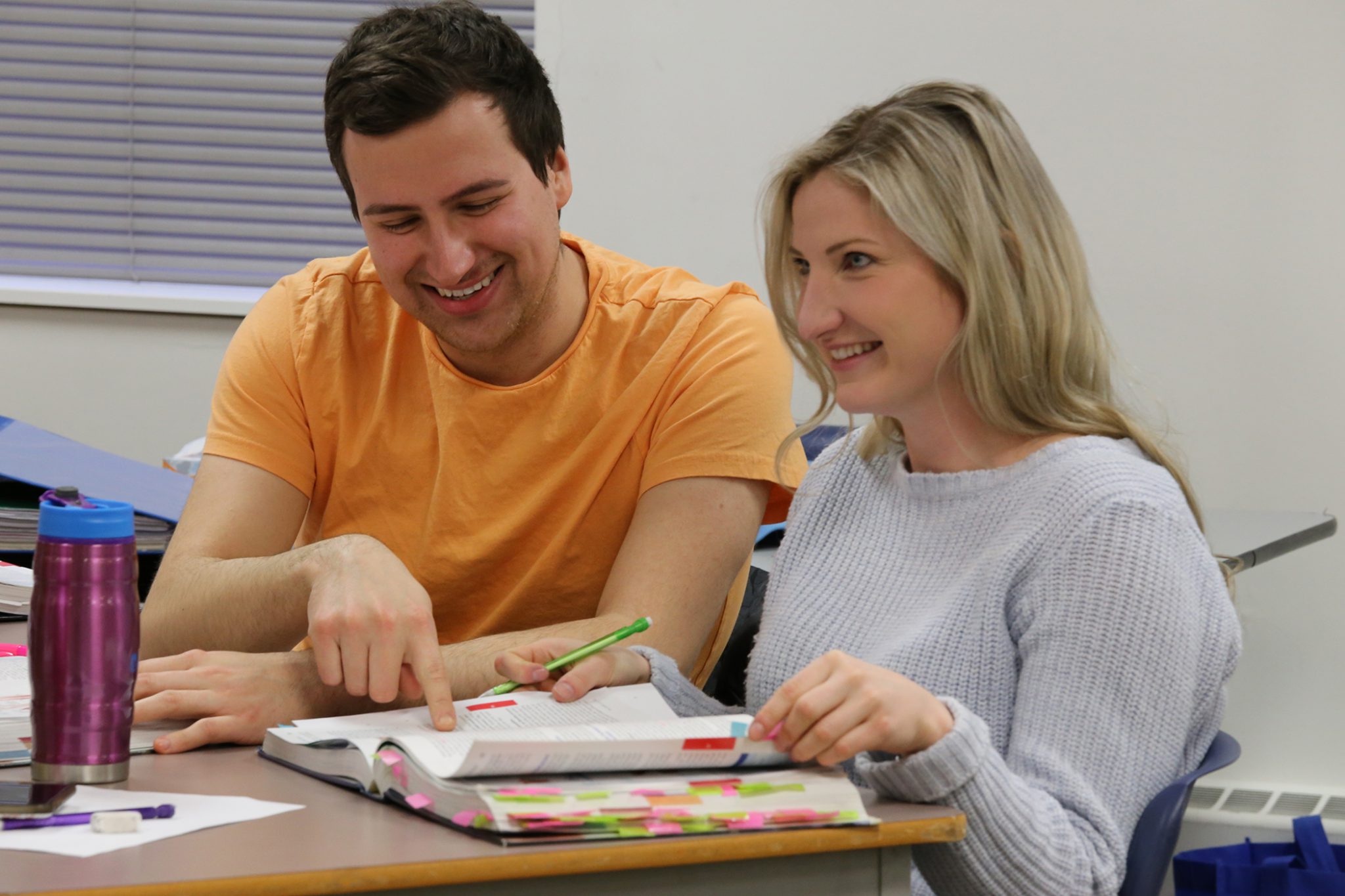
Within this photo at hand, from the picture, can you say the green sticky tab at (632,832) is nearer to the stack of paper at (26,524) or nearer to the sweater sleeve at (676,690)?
the sweater sleeve at (676,690)

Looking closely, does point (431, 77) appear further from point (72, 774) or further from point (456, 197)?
point (72, 774)

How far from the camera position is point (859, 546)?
1.29 m

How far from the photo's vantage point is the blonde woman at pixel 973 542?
915 millimetres

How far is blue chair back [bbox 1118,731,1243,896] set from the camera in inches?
38.4

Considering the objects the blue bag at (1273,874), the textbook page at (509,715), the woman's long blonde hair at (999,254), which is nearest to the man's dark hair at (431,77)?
the woman's long blonde hair at (999,254)

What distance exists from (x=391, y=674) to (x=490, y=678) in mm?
202

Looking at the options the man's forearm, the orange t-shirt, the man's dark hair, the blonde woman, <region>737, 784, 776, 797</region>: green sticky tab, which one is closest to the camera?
<region>737, 784, 776, 797</region>: green sticky tab

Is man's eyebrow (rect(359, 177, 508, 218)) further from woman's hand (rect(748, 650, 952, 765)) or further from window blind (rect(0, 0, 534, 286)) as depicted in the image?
window blind (rect(0, 0, 534, 286))

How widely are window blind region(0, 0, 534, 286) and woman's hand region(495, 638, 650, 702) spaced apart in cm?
220

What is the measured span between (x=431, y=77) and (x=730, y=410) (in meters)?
0.50

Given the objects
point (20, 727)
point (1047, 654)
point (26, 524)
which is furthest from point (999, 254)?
point (26, 524)

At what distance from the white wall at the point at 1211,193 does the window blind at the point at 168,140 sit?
1.10 m

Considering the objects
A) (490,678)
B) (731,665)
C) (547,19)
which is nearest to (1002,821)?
(490,678)

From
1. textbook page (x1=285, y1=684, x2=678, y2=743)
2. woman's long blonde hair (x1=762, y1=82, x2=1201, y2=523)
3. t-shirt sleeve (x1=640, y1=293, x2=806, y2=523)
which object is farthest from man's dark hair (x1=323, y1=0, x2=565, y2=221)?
textbook page (x1=285, y1=684, x2=678, y2=743)
